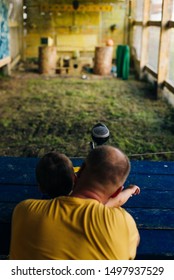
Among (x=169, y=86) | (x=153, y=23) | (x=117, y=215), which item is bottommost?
(x=169, y=86)

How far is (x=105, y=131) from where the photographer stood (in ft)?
6.76

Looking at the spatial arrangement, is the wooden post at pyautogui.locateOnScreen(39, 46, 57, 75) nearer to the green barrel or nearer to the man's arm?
the green barrel

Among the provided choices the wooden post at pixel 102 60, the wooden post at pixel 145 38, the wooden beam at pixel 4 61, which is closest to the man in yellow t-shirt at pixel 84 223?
the wooden beam at pixel 4 61

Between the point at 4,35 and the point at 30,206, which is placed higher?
the point at 4,35

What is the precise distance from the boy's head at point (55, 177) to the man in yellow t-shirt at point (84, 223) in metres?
0.18

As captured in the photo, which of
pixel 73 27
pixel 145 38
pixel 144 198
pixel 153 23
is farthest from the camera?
pixel 73 27

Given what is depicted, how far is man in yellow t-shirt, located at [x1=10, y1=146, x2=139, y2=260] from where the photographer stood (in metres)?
1.20

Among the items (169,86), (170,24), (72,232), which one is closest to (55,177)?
(72,232)

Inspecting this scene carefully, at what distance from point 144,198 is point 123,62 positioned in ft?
23.8

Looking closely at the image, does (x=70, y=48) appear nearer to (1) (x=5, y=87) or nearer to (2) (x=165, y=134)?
(1) (x=5, y=87)

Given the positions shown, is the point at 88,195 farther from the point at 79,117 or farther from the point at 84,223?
the point at 79,117

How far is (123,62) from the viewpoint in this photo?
8906mm

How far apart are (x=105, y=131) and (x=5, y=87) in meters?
5.80

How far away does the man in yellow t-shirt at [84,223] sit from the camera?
1203mm
